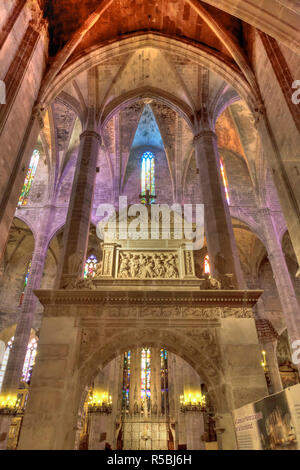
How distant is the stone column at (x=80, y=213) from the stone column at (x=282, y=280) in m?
9.11

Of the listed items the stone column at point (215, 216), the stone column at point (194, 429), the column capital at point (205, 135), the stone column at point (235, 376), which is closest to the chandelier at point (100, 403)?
the stone column at point (194, 429)

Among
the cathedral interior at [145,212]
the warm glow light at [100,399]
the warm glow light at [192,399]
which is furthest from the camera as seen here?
the warm glow light at [100,399]

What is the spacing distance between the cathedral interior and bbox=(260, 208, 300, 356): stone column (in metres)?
0.07

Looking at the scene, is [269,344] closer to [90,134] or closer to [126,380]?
[126,380]

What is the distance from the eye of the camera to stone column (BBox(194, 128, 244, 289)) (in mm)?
8430

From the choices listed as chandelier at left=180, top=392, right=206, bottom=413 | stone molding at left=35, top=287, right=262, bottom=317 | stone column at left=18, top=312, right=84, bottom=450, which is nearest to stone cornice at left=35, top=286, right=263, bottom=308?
stone molding at left=35, top=287, right=262, bottom=317

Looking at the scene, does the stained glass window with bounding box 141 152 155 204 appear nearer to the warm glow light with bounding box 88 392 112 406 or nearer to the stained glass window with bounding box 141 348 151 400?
the stained glass window with bounding box 141 348 151 400

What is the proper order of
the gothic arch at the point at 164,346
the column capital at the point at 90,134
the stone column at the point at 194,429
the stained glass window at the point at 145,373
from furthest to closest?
the stained glass window at the point at 145,373
the stone column at the point at 194,429
the column capital at the point at 90,134
the gothic arch at the point at 164,346

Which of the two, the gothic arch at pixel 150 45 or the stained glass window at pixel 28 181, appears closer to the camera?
the gothic arch at pixel 150 45

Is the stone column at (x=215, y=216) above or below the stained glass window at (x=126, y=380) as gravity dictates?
above

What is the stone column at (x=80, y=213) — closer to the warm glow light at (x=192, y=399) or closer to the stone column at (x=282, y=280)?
the warm glow light at (x=192, y=399)

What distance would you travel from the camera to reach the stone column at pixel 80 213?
810 centimetres

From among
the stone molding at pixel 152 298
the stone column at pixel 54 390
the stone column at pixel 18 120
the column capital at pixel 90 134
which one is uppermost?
the column capital at pixel 90 134
